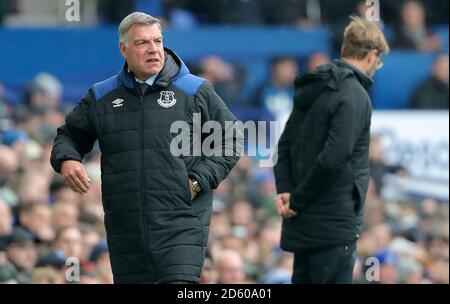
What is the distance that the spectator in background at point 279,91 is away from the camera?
1489 centimetres

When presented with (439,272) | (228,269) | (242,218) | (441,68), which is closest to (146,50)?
(228,269)

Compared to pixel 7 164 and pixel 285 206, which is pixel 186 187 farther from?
pixel 7 164

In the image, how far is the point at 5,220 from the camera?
1117 cm

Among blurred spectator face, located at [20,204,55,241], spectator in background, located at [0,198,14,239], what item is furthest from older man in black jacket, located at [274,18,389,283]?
blurred spectator face, located at [20,204,55,241]

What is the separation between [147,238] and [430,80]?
891cm

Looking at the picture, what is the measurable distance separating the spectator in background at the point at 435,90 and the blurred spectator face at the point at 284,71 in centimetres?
151

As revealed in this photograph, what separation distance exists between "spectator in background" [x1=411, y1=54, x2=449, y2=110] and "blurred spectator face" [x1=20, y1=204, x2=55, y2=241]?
17.9 feet

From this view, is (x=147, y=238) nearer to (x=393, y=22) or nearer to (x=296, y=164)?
(x=296, y=164)

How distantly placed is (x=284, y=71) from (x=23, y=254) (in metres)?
4.94

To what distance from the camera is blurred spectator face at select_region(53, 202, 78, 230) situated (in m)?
11.7

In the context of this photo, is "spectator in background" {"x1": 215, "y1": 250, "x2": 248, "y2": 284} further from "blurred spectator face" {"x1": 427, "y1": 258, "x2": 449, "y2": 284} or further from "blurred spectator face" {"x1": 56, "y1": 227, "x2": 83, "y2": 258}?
"blurred spectator face" {"x1": 427, "y1": 258, "x2": 449, "y2": 284}

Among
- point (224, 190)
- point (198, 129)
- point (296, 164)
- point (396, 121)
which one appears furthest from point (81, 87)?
point (198, 129)

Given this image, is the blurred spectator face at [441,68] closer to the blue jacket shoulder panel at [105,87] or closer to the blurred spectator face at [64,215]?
the blurred spectator face at [64,215]

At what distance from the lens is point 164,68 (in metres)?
7.31
